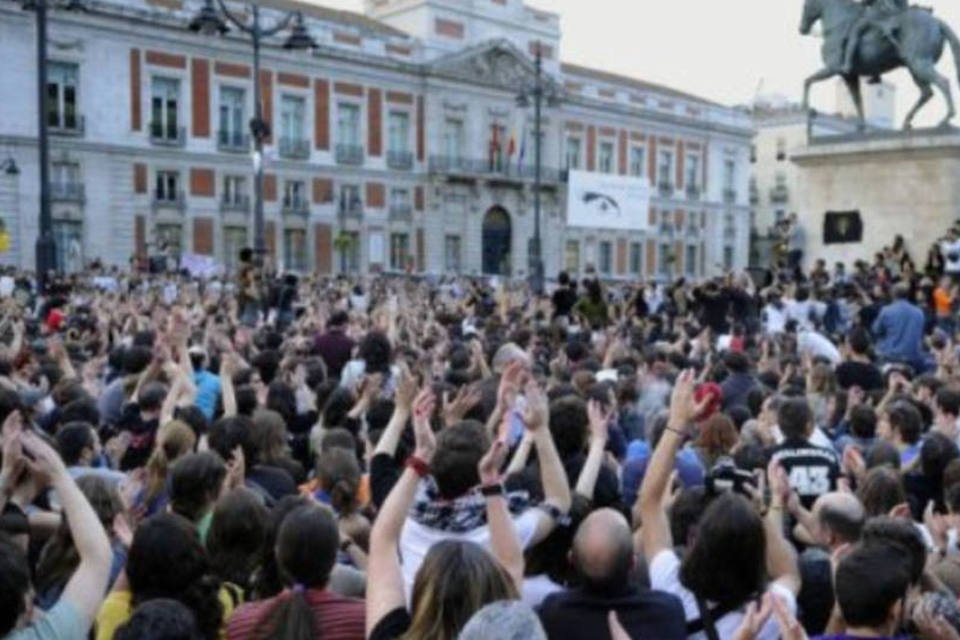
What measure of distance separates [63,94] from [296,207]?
36.6 ft

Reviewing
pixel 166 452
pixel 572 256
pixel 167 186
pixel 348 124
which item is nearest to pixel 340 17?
pixel 348 124

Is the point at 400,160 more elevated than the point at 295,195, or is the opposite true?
the point at 400,160

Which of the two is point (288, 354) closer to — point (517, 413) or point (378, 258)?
point (517, 413)

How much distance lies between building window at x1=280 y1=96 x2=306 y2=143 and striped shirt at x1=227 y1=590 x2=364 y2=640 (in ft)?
154

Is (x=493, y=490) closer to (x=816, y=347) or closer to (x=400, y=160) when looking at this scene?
(x=816, y=347)

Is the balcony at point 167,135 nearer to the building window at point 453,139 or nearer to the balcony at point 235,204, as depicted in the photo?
the balcony at point 235,204

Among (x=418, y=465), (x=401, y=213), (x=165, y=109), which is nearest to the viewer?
(x=418, y=465)

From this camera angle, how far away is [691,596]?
365cm

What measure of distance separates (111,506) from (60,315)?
11.6 metres

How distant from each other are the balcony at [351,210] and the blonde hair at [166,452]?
45602 mm

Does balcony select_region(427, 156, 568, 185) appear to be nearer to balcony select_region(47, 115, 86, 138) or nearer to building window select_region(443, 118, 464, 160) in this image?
building window select_region(443, 118, 464, 160)

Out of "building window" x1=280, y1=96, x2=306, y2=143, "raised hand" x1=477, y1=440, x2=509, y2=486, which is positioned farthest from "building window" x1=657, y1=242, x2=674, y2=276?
"raised hand" x1=477, y1=440, x2=509, y2=486

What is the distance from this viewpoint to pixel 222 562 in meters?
4.04

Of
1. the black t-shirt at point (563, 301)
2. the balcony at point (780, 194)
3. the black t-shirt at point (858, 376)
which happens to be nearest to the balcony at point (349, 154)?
the black t-shirt at point (563, 301)
